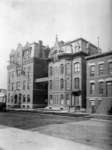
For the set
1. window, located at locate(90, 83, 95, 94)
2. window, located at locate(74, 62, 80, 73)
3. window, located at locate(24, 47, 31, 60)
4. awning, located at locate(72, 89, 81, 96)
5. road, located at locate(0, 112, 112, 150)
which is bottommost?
road, located at locate(0, 112, 112, 150)

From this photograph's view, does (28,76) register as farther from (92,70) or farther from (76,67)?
(92,70)

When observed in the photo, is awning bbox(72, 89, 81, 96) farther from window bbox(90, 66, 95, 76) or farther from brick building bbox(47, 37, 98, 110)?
window bbox(90, 66, 95, 76)

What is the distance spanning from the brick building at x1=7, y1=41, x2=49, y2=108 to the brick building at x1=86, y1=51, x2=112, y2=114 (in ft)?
55.4

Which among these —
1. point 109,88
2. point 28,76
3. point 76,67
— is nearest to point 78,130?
point 109,88

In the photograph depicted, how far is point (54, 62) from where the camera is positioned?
39.7 m

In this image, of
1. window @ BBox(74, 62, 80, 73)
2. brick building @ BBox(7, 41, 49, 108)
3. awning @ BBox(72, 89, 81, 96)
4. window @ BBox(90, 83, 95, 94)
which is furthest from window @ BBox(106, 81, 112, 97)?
brick building @ BBox(7, 41, 49, 108)

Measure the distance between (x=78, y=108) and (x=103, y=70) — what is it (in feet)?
29.8

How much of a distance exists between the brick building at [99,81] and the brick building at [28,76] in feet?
55.4

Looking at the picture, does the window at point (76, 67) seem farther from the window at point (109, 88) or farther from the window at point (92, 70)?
the window at point (109, 88)

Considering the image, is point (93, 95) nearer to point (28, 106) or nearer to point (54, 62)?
point (54, 62)

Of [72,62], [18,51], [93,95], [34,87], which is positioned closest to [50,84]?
[34,87]

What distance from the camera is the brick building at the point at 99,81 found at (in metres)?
27.7

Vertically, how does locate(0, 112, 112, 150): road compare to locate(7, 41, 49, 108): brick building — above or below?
below

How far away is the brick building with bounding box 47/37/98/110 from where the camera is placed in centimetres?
3444
